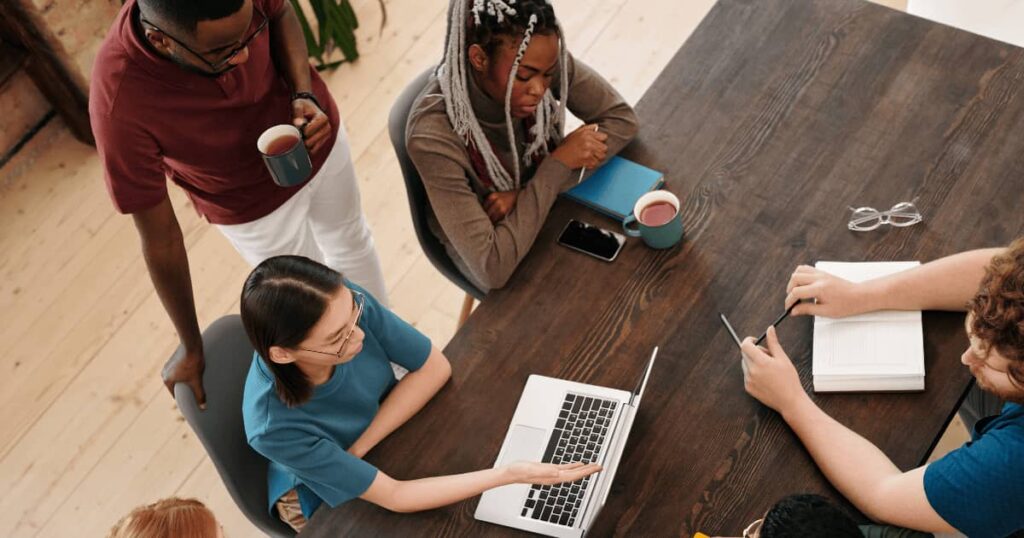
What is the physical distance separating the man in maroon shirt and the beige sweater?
9.3 inches

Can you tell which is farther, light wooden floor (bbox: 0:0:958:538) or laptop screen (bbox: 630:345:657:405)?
light wooden floor (bbox: 0:0:958:538)

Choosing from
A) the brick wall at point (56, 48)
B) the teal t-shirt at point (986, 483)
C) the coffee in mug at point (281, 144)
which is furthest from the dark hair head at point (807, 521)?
the brick wall at point (56, 48)

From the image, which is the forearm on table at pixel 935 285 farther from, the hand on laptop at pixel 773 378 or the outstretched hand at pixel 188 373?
the outstretched hand at pixel 188 373

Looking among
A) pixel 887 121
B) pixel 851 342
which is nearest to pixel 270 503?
pixel 851 342

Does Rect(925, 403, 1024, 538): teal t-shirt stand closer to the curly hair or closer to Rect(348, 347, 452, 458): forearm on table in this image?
Result: the curly hair

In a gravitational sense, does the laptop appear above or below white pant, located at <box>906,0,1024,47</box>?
above

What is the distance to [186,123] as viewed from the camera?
6.48ft

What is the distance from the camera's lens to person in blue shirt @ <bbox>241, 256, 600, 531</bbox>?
1.70 meters

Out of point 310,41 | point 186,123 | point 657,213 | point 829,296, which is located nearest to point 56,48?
point 310,41

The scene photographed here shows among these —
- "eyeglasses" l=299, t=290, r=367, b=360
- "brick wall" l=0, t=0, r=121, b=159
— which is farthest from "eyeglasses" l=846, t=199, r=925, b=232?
"brick wall" l=0, t=0, r=121, b=159

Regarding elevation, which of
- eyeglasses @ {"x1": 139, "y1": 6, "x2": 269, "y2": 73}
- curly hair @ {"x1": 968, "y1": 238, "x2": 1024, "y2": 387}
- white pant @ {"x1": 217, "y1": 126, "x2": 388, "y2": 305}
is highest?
eyeglasses @ {"x1": 139, "y1": 6, "x2": 269, "y2": 73}

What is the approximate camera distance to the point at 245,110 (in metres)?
2.09

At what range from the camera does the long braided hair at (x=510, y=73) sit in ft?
6.23

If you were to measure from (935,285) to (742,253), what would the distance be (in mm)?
359
